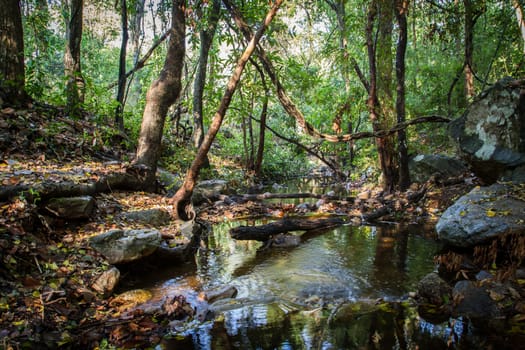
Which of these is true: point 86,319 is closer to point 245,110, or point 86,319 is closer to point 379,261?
point 379,261

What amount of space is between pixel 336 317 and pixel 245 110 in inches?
280

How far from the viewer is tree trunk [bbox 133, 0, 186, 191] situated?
277 inches

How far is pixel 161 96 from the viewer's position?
710cm

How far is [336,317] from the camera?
11.6 ft

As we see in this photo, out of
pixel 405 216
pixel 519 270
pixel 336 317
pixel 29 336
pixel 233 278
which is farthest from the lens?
pixel 405 216

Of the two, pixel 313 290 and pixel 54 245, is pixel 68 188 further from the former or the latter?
pixel 313 290

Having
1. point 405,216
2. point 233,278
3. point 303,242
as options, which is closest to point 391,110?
point 405,216

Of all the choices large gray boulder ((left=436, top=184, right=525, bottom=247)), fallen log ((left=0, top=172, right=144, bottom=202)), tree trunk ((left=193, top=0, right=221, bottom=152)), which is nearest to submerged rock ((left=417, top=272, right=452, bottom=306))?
large gray boulder ((left=436, top=184, right=525, bottom=247))

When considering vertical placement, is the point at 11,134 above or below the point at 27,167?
above

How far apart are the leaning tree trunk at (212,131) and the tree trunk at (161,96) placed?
1224 millimetres

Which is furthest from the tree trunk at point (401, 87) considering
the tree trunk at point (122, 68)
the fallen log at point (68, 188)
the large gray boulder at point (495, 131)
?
the tree trunk at point (122, 68)

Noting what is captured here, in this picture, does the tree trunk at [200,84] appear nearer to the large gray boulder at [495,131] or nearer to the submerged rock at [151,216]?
the submerged rock at [151,216]

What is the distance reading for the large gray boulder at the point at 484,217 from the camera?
4574 millimetres

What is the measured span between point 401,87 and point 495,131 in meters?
3.16
